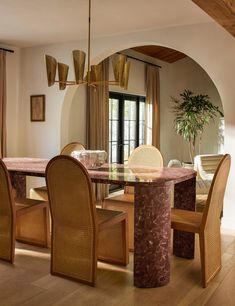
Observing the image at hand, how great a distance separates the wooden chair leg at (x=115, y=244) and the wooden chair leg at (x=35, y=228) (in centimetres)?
68

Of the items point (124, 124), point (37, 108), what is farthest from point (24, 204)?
point (124, 124)

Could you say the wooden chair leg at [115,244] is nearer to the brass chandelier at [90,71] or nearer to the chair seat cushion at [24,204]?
the chair seat cushion at [24,204]

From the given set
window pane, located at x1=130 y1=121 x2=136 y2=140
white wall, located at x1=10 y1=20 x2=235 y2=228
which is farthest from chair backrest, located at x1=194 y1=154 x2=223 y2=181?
window pane, located at x1=130 y1=121 x2=136 y2=140

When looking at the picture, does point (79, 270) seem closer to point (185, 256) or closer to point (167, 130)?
point (185, 256)

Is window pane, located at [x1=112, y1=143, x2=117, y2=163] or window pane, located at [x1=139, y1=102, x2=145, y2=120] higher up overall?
window pane, located at [x1=139, y1=102, x2=145, y2=120]

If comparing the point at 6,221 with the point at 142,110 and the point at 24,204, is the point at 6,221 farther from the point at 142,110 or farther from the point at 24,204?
the point at 142,110

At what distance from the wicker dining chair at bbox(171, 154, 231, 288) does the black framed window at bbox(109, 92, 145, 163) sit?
4.05 m

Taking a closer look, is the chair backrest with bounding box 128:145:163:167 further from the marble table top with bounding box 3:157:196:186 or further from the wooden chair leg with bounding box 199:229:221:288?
the wooden chair leg with bounding box 199:229:221:288

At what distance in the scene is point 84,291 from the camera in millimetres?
2666

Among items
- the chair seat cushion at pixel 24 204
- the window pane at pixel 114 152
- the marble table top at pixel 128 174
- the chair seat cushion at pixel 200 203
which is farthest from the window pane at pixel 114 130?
the chair seat cushion at pixel 24 204

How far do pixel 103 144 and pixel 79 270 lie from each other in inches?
144

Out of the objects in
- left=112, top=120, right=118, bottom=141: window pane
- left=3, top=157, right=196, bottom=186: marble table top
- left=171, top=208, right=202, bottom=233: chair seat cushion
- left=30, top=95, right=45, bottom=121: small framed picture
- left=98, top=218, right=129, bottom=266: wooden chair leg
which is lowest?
left=98, top=218, right=129, bottom=266: wooden chair leg

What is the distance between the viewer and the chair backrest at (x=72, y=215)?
2.64 meters

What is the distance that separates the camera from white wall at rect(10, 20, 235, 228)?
170 inches
